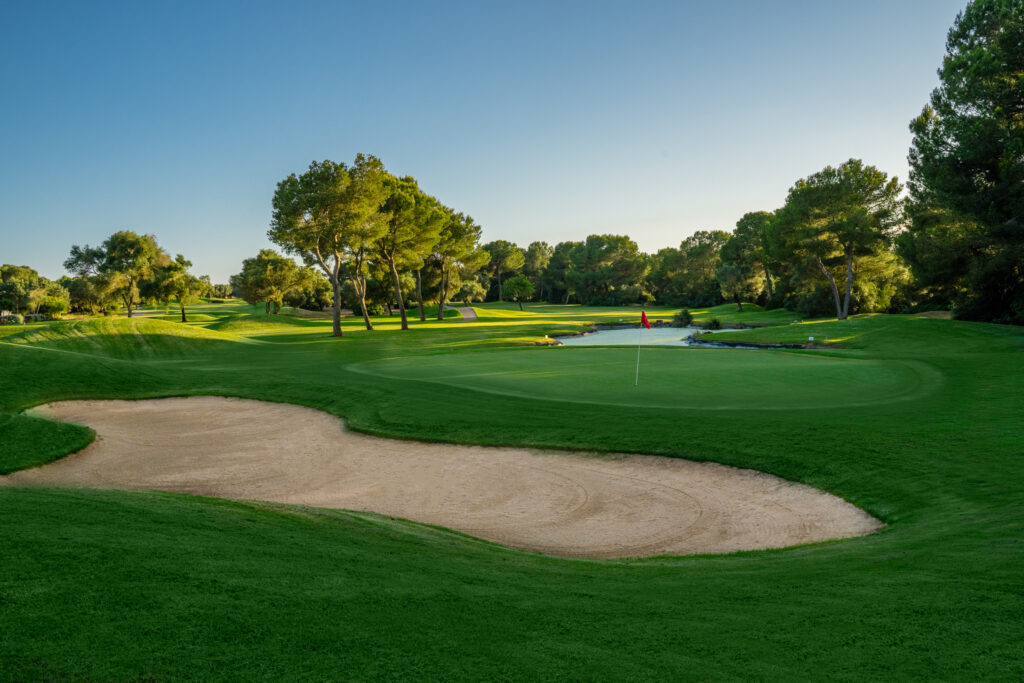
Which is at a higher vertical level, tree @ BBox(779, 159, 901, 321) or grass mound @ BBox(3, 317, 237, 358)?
Answer: tree @ BBox(779, 159, 901, 321)

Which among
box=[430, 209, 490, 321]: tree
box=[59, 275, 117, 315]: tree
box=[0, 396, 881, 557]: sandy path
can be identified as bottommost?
box=[0, 396, 881, 557]: sandy path

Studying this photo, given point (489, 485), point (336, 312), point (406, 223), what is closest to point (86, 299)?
point (336, 312)

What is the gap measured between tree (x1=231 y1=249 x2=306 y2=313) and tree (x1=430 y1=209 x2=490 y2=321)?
19945 mm

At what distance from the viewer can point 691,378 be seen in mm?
18469

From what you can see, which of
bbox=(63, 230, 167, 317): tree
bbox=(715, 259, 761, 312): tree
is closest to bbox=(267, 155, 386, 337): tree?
bbox=(63, 230, 167, 317): tree

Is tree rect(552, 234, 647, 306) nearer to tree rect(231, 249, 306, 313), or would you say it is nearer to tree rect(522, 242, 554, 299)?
tree rect(522, 242, 554, 299)

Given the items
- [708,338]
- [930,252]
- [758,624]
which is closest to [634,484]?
[758,624]

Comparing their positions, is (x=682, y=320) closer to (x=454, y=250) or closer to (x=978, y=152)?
(x=454, y=250)

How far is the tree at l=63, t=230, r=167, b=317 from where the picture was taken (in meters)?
61.0

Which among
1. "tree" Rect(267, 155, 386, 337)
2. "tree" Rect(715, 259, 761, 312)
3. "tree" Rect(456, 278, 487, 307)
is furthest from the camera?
"tree" Rect(456, 278, 487, 307)

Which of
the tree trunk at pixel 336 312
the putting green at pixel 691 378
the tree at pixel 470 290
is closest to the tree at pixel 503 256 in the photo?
the tree at pixel 470 290

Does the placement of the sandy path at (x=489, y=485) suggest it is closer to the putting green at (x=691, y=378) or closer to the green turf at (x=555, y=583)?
the green turf at (x=555, y=583)

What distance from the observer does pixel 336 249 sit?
147 ft

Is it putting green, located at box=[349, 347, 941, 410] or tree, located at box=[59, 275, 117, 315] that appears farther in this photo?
tree, located at box=[59, 275, 117, 315]
